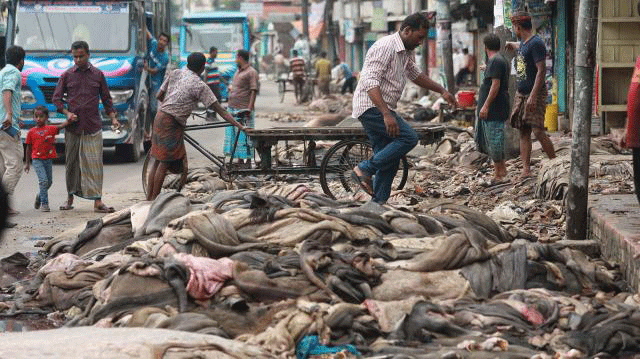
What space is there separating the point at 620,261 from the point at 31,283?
3.87m

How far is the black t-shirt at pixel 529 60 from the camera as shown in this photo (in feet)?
43.5

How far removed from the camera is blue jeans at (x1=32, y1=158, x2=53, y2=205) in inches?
519

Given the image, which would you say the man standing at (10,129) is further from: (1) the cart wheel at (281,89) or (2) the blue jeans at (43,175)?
(1) the cart wheel at (281,89)

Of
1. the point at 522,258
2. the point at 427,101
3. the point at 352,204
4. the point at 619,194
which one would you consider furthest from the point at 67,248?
the point at 427,101

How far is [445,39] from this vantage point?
28812 mm

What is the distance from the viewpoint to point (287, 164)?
47.9 feet

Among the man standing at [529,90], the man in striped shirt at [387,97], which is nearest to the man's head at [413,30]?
the man in striped shirt at [387,97]

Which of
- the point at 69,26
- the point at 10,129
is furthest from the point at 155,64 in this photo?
the point at 10,129

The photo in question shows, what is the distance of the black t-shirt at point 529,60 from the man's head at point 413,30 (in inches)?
99.5

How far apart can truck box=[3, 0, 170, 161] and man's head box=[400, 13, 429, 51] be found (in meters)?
8.69

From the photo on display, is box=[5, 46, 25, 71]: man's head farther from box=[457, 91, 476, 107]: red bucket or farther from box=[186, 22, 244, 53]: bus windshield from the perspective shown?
box=[186, 22, 244, 53]: bus windshield

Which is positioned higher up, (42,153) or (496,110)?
(496,110)

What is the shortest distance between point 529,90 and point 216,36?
24202 millimetres

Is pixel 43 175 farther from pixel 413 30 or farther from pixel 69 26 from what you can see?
pixel 69 26
